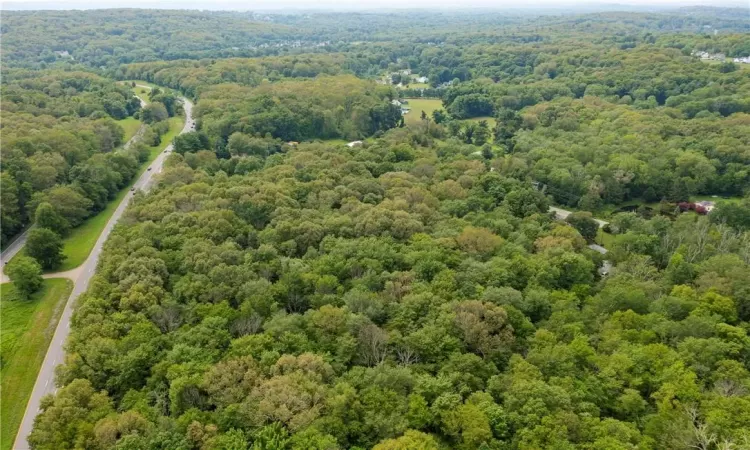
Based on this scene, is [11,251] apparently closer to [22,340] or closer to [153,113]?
[22,340]

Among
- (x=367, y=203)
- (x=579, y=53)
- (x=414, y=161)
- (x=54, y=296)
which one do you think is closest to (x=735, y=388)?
(x=367, y=203)

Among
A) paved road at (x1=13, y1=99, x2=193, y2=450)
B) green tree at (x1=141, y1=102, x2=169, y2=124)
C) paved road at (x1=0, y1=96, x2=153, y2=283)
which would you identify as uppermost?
green tree at (x1=141, y1=102, x2=169, y2=124)

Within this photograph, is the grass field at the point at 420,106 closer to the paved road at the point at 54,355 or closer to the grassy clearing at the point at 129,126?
the grassy clearing at the point at 129,126

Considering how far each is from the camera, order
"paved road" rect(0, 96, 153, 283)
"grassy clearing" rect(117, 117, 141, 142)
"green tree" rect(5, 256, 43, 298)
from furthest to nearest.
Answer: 1. "grassy clearing" rect(117, 117, 141, 142)
2. "paved road" rect(0, 96, 153, 283)
3. "green tree" rect(5, 256, 43, 298)

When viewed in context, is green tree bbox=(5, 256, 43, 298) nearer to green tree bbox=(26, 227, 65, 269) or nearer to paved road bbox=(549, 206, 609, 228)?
green tree bbox=(26, 227, 65, 269)

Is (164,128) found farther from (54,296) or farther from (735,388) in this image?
(735,388)

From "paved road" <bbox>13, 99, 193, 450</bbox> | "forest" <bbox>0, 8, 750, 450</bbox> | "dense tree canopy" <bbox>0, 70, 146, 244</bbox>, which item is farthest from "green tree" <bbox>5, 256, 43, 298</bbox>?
"dense tree canopy" <bbox>0, 70, 146, 244</bbox>
